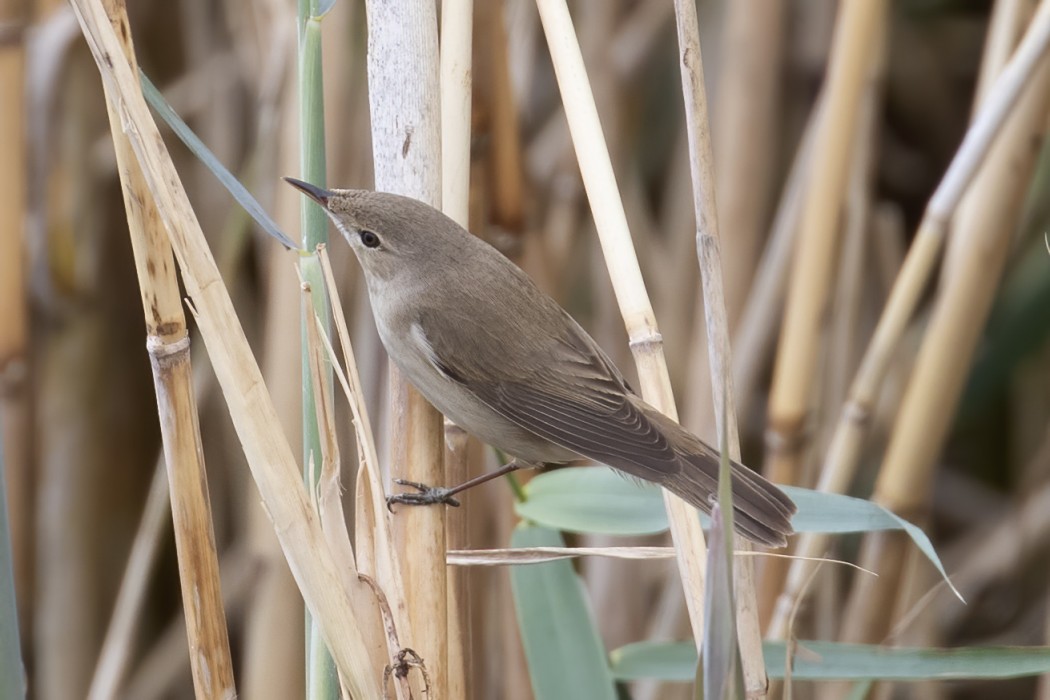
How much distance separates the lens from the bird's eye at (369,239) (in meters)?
1.93

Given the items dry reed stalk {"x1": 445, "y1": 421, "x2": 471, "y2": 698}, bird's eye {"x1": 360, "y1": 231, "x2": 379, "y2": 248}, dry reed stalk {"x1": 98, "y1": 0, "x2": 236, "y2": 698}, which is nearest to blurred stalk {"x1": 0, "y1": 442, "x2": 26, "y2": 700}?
dry reed stalk {"x1": 98, "y1": 0, "x2": 236, "y2": 698}

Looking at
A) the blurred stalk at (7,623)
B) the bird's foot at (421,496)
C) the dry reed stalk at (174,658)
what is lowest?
the dry reed stalk at (174,658)

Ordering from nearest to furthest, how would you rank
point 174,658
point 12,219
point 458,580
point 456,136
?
1. point 456,136
2. point 458,580
3. point 12,219
4. point 174,658

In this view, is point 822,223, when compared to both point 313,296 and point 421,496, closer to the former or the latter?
point 421,496

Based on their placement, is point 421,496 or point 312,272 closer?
point 312,272

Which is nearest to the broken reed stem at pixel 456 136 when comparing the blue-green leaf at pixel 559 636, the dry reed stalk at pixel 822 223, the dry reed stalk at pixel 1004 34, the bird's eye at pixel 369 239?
the blue-green leaf at pixel 559 636

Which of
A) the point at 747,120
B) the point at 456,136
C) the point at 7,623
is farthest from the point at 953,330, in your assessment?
the point at 7,623

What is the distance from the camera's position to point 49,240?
2729mm

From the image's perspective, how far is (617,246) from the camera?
1.57m

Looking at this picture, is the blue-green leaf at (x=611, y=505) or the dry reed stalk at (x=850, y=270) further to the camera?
the dry reed stalk at (x=850, y=270)

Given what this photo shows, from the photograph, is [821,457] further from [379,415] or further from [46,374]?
[46,374]

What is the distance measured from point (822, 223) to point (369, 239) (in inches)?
35.3

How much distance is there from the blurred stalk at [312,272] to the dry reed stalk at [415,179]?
4.6 inches

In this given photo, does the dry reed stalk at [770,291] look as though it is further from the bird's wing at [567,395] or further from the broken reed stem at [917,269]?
the bird's wing at [567,395]
